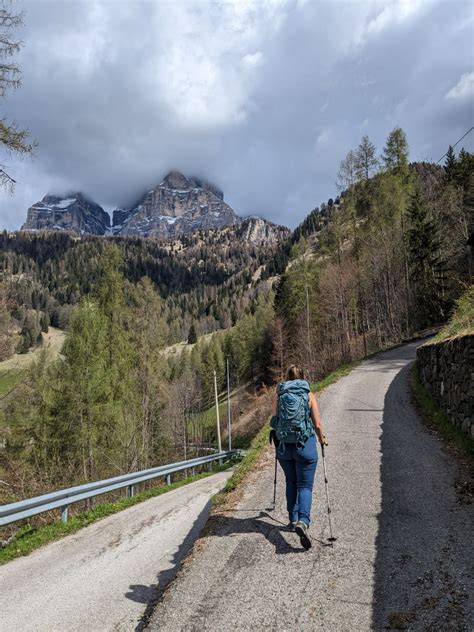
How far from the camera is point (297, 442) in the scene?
5258mm

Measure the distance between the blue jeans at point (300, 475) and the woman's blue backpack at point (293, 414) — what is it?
0.12 meters

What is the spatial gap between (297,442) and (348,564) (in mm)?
1368

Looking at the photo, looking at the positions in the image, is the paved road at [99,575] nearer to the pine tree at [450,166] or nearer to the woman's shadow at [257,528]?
the woman's shadow at [257,528]

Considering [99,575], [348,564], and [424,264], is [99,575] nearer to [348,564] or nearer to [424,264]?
[348,564]

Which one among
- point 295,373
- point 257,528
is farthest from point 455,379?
point 257,528

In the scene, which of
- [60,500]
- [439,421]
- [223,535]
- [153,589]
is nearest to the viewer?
[153,589]

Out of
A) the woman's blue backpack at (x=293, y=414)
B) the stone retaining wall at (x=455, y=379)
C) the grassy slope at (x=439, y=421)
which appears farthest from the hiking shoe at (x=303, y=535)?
the stone retaining wall at (x=455, y=379)

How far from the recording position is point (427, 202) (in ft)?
139

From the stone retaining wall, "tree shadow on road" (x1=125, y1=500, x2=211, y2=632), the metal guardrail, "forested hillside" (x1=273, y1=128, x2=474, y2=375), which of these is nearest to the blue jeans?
"tree shadow on road" (x1=125, y1=500, x2=211, y2=632)

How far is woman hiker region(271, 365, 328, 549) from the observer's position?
5242mm

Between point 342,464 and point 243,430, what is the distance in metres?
40.0

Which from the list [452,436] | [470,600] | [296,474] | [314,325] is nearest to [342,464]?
[452,436]

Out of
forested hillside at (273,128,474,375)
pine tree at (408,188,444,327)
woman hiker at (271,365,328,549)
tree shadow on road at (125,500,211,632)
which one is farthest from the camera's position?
pine tree at (408,188,444,327)

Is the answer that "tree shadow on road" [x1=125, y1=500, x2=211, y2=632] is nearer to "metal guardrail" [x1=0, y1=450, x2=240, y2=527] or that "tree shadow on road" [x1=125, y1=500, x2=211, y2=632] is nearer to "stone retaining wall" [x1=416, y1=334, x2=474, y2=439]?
"metal guardrail" [x1=0, y1=450, x2=240, y2=527]
